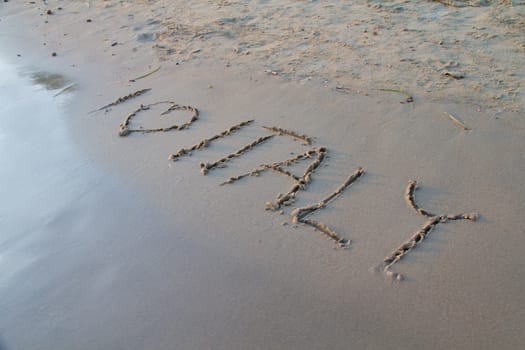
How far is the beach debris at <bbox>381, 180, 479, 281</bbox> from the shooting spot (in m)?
1.92

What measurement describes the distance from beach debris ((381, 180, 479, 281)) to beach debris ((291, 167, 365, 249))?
0.64 feet

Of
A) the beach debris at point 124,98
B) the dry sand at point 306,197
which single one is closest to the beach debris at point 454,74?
the dry sand at point 306,197

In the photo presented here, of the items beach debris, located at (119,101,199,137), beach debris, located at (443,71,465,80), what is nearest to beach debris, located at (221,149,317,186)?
beach debris, located at (119,101,199,137)

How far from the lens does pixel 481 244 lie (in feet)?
6.50

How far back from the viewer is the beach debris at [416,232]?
192 cm

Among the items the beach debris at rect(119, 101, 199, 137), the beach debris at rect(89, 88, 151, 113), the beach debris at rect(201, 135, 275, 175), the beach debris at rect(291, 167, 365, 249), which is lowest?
the beach debris at rect(291, 167, 365, 249)

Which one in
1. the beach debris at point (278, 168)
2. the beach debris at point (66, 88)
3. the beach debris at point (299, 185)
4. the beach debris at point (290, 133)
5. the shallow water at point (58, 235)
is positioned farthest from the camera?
the beach debris at point (66, 88)

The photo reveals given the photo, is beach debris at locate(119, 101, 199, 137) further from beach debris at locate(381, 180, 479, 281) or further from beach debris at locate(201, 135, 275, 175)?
beach debris at locate(381, 180, 479, 281)

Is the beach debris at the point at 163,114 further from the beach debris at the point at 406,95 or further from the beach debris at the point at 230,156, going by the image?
the beach debris at the point at 406,95

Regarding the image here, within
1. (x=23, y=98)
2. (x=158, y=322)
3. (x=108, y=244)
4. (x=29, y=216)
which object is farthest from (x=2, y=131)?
(x=158, y=322)

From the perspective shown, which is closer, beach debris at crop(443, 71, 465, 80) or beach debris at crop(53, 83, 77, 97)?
beach debris at crop(443, 71, 465, 80)

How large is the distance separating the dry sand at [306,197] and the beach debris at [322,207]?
1.1 inches

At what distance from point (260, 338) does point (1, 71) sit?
3738 millimetres

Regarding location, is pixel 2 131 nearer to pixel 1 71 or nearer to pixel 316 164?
pixel 1 71
